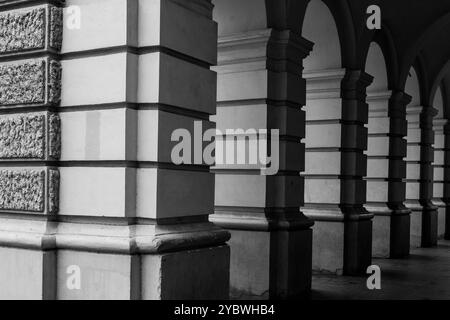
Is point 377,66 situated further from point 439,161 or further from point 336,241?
point 439,161

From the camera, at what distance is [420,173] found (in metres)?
15.3

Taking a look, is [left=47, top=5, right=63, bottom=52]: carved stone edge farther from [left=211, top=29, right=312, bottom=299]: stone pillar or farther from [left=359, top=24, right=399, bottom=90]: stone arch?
[left=359, top=24, right=399, bottom=90]: stone arch

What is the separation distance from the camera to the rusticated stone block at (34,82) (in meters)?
5.41

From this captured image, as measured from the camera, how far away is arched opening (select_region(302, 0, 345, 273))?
32.6 ft

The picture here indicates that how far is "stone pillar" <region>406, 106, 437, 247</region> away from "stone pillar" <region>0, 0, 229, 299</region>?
35.4ft

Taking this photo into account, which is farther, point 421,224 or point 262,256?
point 421,224

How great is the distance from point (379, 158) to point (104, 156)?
8.56 m

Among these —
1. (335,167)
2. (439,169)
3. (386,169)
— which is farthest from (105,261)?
(439,169)

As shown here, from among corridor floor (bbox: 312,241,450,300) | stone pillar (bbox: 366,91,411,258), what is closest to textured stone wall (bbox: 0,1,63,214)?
corridor floor (bbox: 312,241,450,300)

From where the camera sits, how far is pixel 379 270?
418 inches

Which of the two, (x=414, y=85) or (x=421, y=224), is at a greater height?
(x=414, y=85)
